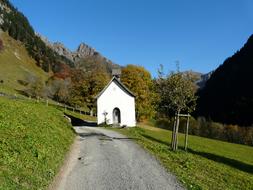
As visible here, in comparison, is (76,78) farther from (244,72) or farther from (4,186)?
(244,72)

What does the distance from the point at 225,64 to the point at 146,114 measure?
12936 centimetres

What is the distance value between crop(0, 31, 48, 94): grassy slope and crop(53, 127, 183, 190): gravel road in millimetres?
80661

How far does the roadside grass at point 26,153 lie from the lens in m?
11.3

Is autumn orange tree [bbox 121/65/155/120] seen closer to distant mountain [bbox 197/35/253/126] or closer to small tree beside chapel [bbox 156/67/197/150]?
small tree beside chapel [bbox 156/67/197/150]

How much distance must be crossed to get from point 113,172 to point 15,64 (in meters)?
121

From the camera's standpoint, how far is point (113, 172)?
1496 cm

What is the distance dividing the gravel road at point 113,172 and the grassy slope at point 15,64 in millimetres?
80661

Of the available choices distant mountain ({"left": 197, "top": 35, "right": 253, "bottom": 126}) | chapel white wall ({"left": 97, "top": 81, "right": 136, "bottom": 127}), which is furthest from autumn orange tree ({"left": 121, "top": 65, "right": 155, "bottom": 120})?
distant mountain ({"left": 197, "top": 35, "right": 253, "bottom": 126})

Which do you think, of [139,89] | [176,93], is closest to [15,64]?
[139,89]

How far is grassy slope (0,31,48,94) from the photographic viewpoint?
107m

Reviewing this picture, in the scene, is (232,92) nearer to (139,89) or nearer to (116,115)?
(139,89)

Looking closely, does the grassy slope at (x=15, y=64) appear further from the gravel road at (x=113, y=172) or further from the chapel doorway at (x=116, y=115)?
the gravel road at (x=113, y=172)

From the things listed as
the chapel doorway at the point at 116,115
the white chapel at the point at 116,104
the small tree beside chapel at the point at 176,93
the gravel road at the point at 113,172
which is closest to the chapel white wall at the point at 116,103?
the white chapel at the point at 116,104

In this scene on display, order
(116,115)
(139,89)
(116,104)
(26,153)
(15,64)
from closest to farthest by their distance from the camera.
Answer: (26,153), (116,104), (116,115), (139,89), (15,64)
